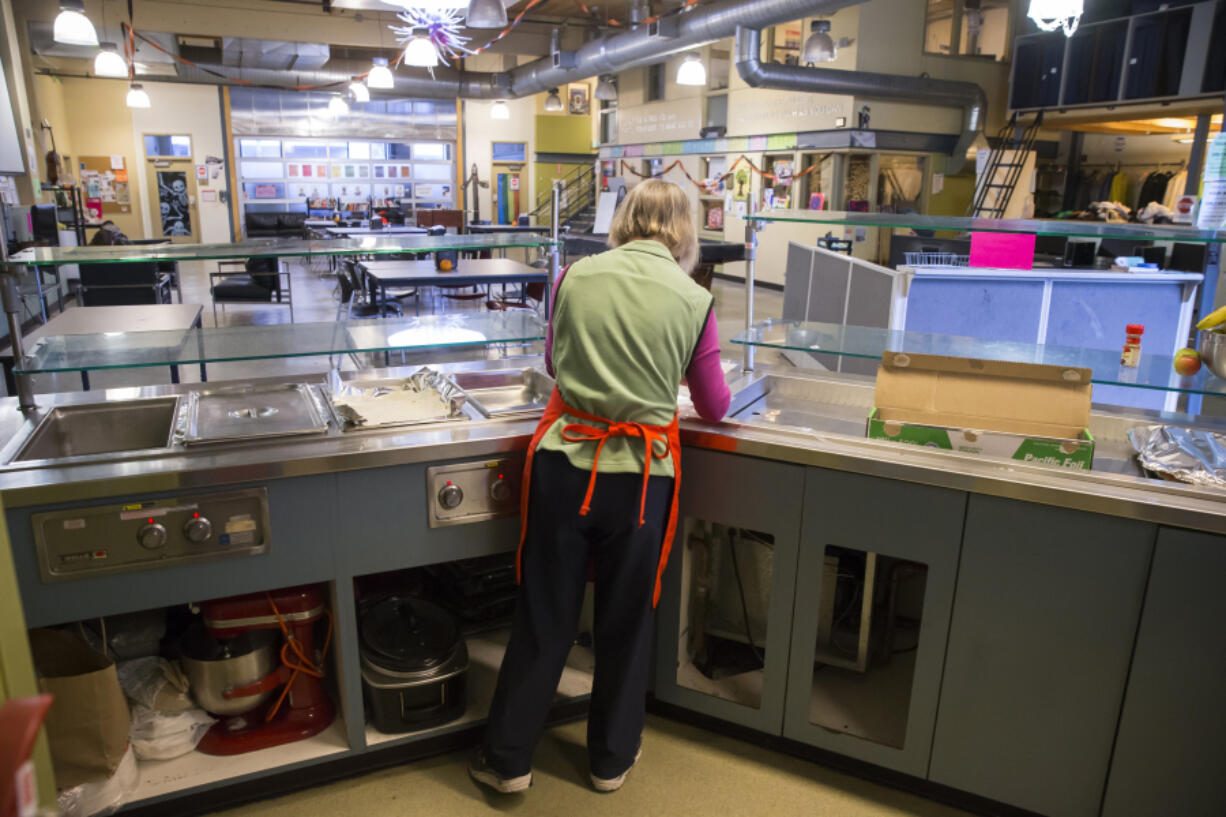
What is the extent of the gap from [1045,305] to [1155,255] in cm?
162

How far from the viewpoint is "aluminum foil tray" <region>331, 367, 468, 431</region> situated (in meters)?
2.20

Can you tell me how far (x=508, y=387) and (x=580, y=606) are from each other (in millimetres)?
934

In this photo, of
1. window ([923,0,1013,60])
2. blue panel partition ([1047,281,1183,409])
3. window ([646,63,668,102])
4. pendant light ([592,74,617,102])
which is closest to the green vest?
blue panel partition ([1047,281,1183,409])

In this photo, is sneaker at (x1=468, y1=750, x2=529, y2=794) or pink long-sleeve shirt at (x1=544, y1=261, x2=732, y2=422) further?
sneaker at (x1=468, y1=750, x2=529, y2=794)

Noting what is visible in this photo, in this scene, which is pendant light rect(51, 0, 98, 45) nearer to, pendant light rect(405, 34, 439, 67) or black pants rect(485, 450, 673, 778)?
pendant light rect(405, 34, 439, 67)

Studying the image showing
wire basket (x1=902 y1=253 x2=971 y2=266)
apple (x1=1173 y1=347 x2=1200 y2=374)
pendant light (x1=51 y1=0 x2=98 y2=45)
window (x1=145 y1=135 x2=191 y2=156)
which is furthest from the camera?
window (x1=145 y1=135 x2=191 y2=156)

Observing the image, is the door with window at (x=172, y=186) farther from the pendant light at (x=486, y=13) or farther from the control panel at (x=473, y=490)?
the control panel at (x=473, y=490)

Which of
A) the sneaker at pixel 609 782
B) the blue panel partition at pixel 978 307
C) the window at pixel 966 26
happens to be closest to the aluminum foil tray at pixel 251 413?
the sneaker at pixel 609 782

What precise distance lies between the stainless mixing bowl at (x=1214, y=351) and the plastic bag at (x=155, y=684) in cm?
274

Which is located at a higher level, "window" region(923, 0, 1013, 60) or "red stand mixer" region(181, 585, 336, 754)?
"window" region(923, 0, 1013, 60)

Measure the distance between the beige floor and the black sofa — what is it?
1163 cm

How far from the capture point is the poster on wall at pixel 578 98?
56.7 ft

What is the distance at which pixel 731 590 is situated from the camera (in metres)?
2.63

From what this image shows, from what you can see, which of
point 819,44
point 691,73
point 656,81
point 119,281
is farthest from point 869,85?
point 119,281
